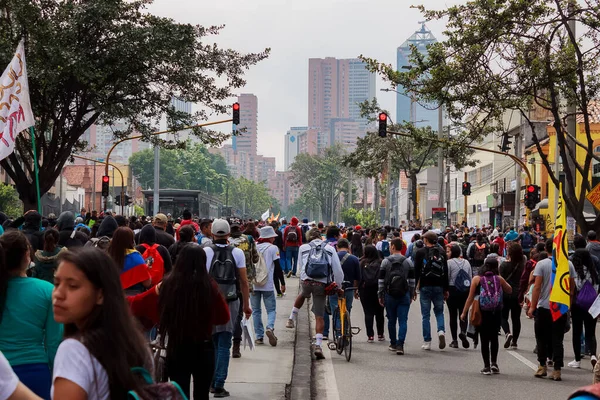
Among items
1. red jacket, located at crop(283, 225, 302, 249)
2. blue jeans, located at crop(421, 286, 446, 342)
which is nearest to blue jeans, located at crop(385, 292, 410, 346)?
blue jeans, located at crop(421, 286, 446, 342)

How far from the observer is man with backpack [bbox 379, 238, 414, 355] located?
1438 centimetres

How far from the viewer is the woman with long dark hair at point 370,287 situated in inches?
629

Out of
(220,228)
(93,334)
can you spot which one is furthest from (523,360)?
(93,334)

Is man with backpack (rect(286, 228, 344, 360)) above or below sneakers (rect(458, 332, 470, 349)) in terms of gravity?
above

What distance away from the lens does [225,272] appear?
10.1 m

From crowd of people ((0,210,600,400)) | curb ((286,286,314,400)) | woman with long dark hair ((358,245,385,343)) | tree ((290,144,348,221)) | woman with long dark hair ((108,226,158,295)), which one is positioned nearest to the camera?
crowd of people ((0,210,600,400))

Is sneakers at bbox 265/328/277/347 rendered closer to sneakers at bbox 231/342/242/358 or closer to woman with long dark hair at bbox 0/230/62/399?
sneakers at bbox 231/342/242/358

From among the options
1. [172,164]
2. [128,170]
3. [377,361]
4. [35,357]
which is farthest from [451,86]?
[172,164]

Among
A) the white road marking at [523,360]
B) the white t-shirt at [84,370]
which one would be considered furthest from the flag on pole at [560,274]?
the white t-shirt at [84,370]

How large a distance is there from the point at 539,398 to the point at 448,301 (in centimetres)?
449

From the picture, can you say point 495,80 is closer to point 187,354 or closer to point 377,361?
point 377,361

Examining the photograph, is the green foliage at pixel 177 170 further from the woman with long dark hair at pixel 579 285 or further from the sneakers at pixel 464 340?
the woman with long dark hair at pixel 579 285

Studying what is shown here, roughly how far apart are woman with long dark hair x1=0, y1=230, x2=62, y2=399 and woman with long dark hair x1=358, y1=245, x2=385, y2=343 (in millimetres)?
10430

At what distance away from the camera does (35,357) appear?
5629mm
